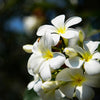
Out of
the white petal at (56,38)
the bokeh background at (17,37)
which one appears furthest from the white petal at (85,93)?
the bokeh background at (17,37)

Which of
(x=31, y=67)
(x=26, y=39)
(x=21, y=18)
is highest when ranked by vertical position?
(x=31, y=67)

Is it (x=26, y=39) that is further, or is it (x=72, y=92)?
(x=26, y=39)

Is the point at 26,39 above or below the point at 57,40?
below

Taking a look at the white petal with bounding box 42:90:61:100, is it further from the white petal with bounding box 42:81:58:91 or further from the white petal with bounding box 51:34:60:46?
the white petal with bounding box 51:34:60:46

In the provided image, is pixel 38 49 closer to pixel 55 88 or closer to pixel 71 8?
pixel 55 88

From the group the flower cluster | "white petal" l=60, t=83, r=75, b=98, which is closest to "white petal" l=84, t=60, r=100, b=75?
the flower cluster

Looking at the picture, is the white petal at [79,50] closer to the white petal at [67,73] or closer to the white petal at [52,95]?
the white petal at [67,73]

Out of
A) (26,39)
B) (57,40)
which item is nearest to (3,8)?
(26,39)
